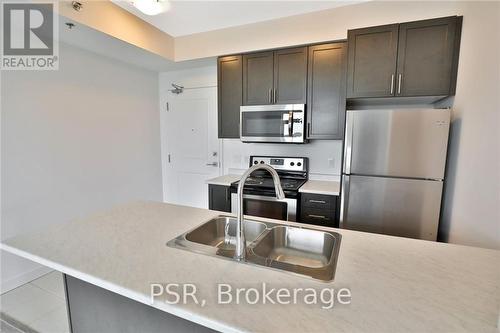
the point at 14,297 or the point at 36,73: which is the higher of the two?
the point at 36,73

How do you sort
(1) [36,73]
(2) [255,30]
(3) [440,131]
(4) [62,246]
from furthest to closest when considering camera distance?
1. (2) [255,30]
2. (1) [36,73]
3. (3) [440,131]
4. (4) [62,246]

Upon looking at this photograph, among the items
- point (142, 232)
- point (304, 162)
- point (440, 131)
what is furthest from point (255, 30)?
point (142, 232)

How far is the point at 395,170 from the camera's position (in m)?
2.08

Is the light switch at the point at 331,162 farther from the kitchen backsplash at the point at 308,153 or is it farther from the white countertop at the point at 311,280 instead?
the white countertop at the point at 311,280

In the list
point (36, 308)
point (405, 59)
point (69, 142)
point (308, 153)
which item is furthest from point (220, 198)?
point (405, 59)

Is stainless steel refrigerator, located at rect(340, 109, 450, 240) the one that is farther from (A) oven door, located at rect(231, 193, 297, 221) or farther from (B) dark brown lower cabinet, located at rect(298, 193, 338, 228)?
(A) oven door, located at rect(231, 193, 297, 221)

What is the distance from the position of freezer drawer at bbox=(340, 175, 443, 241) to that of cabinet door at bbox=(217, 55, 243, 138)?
142cm

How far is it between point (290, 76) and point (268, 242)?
6.41 ft

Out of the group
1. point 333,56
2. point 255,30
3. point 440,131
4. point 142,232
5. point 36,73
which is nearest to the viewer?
point 142,232

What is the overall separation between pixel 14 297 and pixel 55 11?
2.45 m

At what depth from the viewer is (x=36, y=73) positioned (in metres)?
2.30

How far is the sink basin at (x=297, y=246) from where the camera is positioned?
123 centimetres

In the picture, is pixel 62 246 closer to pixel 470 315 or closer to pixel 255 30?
pixel 470 315

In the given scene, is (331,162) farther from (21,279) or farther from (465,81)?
(21,279)
